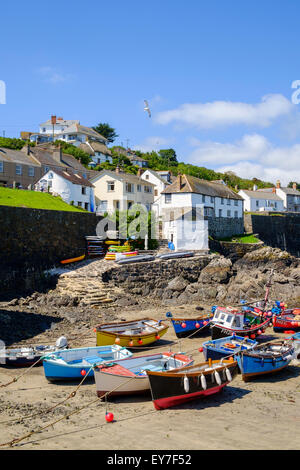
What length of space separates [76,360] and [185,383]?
198 inches

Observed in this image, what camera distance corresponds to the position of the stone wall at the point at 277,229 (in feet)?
159

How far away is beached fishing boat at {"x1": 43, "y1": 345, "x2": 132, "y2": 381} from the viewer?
46.0ft

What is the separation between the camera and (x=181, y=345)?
20.0 metres

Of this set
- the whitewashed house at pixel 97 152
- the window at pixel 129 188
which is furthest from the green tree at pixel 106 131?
the window at pixel 129 188

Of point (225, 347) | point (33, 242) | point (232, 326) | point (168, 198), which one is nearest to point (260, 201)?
point (168, 198)

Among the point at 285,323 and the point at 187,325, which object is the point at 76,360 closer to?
the point at 187,325

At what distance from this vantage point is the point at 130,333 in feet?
62.4

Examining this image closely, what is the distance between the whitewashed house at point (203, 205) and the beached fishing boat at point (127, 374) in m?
26.6

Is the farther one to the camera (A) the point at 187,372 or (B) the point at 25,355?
(B) the point at 25,355

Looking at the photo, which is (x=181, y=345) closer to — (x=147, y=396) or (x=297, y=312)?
(x=147, y=396)

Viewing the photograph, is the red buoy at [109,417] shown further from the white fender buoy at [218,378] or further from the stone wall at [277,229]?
the stone wall at [277,229]

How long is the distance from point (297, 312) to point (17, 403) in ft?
59.9
